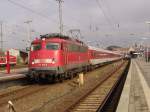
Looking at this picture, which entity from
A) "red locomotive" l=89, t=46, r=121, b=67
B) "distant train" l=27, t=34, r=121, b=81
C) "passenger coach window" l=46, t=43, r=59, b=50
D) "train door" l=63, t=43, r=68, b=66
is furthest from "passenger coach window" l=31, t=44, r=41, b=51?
"red locomotive" l=89, t=46, r=121, b=67

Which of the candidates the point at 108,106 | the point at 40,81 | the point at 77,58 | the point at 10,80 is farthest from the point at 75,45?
the point at 108,106

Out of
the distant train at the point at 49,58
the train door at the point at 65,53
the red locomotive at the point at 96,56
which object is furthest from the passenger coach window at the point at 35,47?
the red locomotive at the point at 96,56

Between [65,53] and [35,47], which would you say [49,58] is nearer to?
[35,47]

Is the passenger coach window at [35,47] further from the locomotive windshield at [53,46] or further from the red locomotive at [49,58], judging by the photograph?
the locomotive windshield at [53,46]

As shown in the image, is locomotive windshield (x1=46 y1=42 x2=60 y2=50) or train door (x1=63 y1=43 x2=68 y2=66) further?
train door (x1=63 y1=43 x2=68 y2=66)

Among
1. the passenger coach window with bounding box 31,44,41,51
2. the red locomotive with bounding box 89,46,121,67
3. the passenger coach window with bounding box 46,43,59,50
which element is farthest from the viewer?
the red locomotive with bounding box 89,46,121,67

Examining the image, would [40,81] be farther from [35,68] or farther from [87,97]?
[87,97]

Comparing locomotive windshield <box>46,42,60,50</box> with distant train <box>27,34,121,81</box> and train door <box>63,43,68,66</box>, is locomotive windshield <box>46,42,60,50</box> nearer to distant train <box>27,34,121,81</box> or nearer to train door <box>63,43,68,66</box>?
distant train <box>27,34,121,81</box>

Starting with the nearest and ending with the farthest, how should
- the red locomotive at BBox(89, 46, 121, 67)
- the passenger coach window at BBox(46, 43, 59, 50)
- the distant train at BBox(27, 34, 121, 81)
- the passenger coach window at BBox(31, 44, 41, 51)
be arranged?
the distant train at BBox(27, 34, 121, 81) < the passenger coach window at BBox(46, 43, 59, 50) < the passenger coach window at BBox(31, 44, 41, 51) < the red locomotive at BBox(89, 46, 121, 67)

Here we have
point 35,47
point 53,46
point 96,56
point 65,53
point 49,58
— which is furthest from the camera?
point 96,56

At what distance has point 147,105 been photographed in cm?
1420

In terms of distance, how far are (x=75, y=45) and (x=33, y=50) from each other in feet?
19.0

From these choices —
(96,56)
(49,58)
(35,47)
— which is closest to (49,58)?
(49,58)

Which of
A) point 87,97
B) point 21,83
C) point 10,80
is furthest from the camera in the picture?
point 21,83
